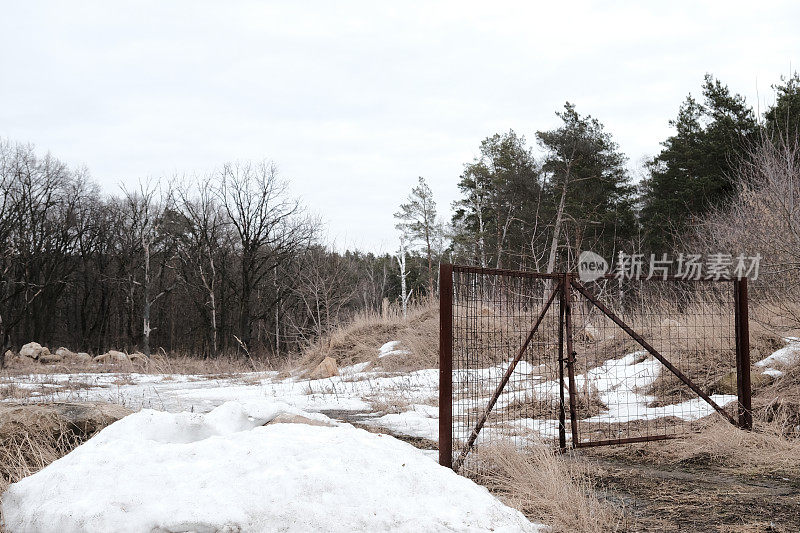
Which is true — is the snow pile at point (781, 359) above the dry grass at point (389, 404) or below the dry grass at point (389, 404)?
above

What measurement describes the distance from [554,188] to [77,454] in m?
29.9

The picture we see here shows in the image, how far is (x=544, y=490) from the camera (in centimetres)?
428

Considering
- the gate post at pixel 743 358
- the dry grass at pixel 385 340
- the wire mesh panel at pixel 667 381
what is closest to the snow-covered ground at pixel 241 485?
the wire mesh panel at pixel 667 381

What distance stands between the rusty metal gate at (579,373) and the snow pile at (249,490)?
1.20m

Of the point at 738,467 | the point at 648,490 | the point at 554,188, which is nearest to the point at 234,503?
the point at 648,490

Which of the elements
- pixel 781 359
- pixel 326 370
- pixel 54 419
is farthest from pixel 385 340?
pixel 54 419

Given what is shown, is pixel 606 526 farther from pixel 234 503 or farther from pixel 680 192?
pixel 680 192

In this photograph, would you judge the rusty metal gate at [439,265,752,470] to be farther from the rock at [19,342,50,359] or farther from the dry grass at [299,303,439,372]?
the rock at [19,342,50,359]

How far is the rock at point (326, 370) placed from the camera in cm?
1456

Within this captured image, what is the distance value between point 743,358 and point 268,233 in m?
29.4

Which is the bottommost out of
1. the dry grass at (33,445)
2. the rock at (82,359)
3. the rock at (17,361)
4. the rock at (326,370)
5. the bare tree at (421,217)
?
the rock at (82,359)

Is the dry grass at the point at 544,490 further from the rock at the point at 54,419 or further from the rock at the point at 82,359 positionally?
the rock at the point at 82,359

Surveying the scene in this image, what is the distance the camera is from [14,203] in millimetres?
32625

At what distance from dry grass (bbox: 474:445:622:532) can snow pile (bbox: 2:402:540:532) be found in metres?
0.30
